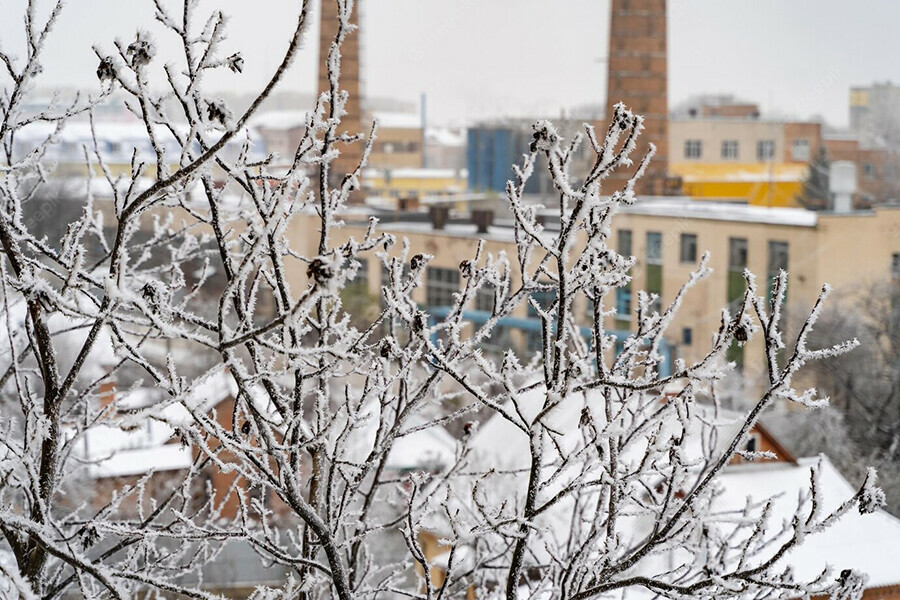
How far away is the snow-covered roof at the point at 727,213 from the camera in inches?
776

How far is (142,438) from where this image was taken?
13008 mm

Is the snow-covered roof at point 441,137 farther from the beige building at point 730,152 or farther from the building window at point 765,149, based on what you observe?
the building window at point 765,149

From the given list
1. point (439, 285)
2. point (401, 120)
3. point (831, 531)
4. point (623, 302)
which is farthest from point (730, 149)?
point (831, 531)

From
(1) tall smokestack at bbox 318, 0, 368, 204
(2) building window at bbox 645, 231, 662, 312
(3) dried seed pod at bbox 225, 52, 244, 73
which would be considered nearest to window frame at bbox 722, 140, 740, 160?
(2) building window at bbox 645, 231, 662, 312

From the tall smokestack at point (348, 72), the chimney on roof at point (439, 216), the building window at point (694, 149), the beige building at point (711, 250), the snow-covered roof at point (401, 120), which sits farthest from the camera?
the snow-covered roof at point (401, 120)

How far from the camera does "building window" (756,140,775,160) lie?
29.2 meters

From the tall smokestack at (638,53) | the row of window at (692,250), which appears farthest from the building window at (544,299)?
the tall smokestack at (638,53)

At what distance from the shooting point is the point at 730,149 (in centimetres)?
2898

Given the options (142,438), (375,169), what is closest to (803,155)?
(375,169)

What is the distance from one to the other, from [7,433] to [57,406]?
226 millimetres

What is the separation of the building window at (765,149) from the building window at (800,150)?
1.68m

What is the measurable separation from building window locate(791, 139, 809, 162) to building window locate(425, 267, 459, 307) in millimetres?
14158

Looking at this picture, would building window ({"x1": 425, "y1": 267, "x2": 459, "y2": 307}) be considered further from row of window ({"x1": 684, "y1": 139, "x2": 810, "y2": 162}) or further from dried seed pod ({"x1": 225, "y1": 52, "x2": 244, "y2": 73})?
dried seed pod ({"x1": 225, "y1": 52, "x2": 244, "y2": 73})

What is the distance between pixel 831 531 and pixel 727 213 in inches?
507
